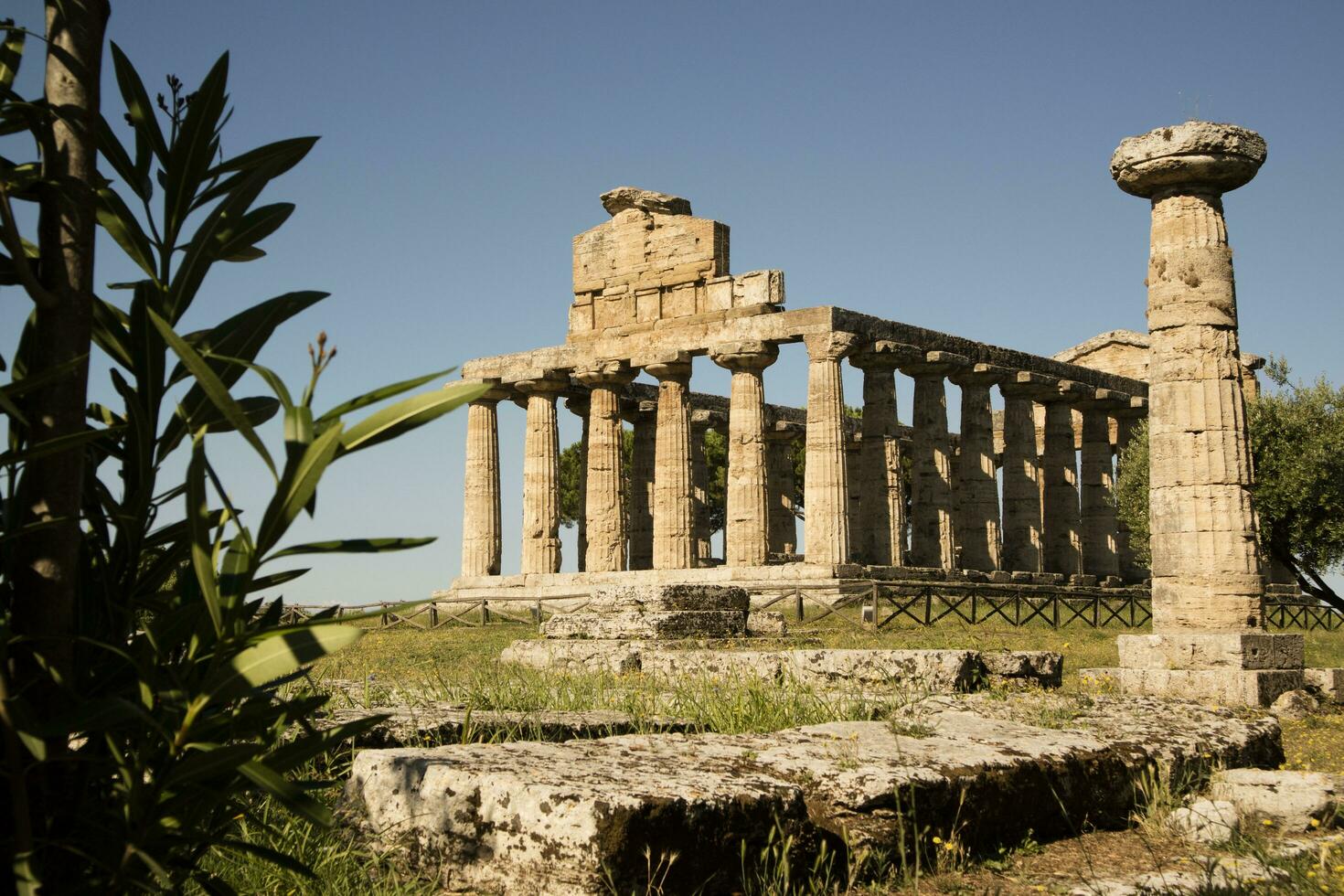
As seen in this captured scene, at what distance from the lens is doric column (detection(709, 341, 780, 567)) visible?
32531 millimetres

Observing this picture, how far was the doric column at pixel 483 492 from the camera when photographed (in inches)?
1489

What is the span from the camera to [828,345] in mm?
31625

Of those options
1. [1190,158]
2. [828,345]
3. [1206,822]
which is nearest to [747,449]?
→ [828,345]

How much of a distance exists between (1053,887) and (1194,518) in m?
11.0

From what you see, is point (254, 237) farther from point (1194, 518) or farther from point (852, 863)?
point (1194, 518)

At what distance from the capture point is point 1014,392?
38.6m

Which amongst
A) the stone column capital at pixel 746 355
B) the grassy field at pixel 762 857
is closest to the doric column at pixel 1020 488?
the stone column capital at pixel 746 355

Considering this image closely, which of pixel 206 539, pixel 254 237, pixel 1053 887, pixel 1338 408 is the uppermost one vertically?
→ pixel 1338 408

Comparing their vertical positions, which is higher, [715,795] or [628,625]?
[628,625]

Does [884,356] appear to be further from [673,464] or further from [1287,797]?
[1287,797]

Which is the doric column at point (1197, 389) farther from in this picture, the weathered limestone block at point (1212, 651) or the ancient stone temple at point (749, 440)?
the ancient stone temple at point (749, 440)

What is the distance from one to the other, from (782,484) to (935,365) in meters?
10.5

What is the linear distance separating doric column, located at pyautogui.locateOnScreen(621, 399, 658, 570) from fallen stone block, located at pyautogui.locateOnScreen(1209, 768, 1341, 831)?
32.1 meters

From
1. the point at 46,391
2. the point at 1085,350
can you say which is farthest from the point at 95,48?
the point at 1085,350
